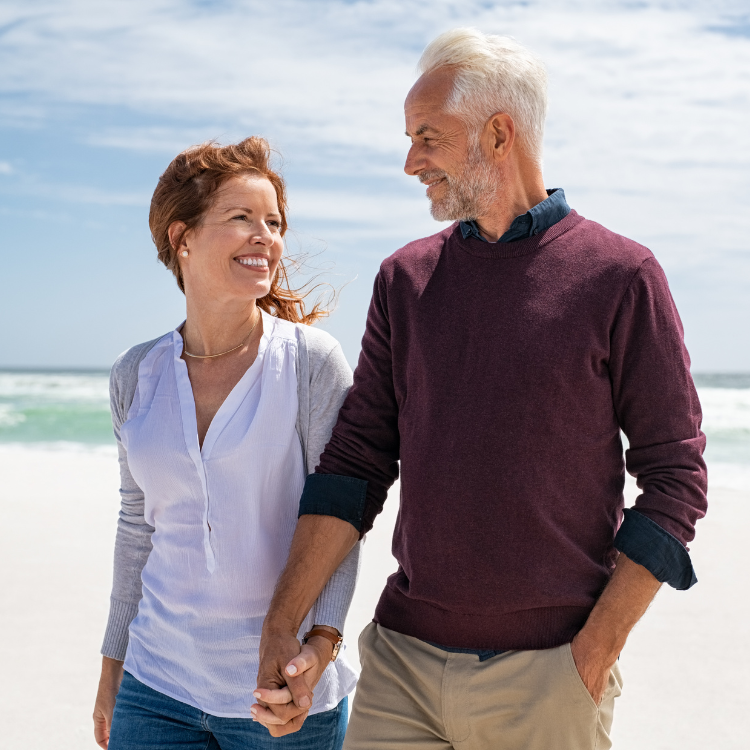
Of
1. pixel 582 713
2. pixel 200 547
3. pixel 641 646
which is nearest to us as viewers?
pixel 582 713

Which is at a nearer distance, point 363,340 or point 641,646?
point 363,340

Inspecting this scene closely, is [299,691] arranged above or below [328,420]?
below

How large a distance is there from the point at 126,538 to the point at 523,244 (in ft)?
4.24

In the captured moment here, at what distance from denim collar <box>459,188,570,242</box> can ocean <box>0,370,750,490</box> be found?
396 inches

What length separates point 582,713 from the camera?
1.71m

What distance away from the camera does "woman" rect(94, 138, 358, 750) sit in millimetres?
1997

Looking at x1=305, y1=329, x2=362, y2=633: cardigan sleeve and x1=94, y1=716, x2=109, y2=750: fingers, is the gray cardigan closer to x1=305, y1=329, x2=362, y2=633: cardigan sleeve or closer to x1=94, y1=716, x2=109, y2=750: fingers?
x1=305, y1=329, x2=362, y2=633: cardigan sleeve

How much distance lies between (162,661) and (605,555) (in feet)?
3.51

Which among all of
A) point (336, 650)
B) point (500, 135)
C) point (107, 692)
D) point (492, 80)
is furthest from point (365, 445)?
point (107, 692)

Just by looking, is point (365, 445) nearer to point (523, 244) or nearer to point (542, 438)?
point (542, 438)

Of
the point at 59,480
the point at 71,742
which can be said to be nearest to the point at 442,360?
the point at 71,742

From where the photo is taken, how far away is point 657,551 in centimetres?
167

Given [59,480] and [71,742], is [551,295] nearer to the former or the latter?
[71,742]

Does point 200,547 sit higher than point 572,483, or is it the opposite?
point 572,483
